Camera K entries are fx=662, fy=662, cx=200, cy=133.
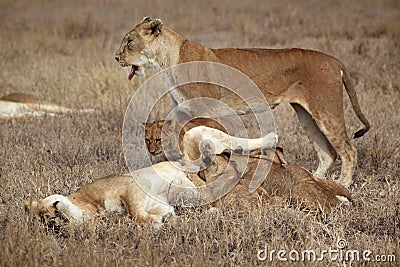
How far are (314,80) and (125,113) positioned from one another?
2.40 meters

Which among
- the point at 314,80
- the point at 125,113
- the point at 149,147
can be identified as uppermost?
the point at 314,80

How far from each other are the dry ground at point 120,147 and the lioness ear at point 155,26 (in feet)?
3.74

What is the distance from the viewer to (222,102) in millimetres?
5684

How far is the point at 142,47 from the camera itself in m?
5.88

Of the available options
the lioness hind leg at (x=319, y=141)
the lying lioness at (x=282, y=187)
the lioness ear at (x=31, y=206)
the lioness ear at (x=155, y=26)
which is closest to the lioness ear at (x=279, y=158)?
the lying lioness at (x=282, y=187)

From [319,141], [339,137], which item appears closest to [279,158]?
[339,137]

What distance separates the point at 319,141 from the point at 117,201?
2.31 metres

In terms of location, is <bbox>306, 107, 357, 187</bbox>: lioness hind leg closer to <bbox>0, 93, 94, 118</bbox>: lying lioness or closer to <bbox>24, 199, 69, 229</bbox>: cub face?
<bbox>24, 199, 69, 229</bbox>: cub face

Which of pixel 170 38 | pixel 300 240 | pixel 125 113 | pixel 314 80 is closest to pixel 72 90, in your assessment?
pixel 125 113

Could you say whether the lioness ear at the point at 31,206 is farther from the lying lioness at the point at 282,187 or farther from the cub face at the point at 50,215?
the lying lioness at the point at 282,187

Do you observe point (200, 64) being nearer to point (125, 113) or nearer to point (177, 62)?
point (177, 62)

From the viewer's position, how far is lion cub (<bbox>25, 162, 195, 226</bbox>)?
13.4 ft

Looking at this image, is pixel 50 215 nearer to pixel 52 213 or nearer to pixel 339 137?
pixel 52 213

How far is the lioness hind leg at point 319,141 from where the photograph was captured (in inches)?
230
